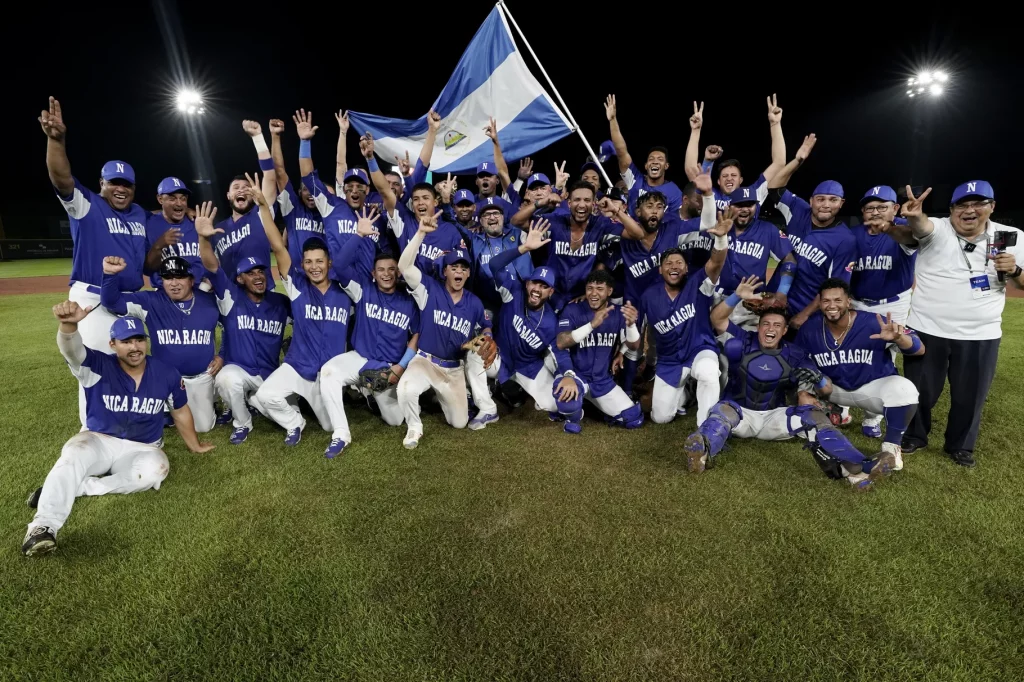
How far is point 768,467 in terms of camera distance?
15.2ft

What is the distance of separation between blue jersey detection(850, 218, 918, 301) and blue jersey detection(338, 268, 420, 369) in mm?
5019

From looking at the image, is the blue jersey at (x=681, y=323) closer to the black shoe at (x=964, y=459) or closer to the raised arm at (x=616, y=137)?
the black shoe at (x=964, y=459)

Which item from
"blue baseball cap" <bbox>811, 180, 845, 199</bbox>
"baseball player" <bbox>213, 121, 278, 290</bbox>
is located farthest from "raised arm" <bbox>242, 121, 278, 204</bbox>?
"blue baseball cap" <bbox>811, 180, 845, 199</bbox>

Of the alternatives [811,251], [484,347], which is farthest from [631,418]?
[811,251]

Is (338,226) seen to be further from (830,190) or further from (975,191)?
(975,191)

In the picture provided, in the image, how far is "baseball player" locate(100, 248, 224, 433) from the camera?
212 inches

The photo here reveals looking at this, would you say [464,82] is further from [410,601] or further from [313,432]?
[410,601]

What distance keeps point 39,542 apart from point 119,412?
1155 mm

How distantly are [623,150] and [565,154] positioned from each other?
1175 inches

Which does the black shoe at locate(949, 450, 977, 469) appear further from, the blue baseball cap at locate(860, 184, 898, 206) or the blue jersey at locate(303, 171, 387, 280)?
the blue jersey at locate(303, 171, 387, 280)

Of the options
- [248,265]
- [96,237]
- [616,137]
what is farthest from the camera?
[616,137]

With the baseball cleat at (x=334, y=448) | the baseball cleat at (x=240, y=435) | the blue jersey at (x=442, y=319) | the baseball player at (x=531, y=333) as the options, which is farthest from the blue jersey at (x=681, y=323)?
the baseball cleat at (x=240, y=435)

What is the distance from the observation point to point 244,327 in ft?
19.1

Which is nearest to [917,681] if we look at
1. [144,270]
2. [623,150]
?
[623,150]
